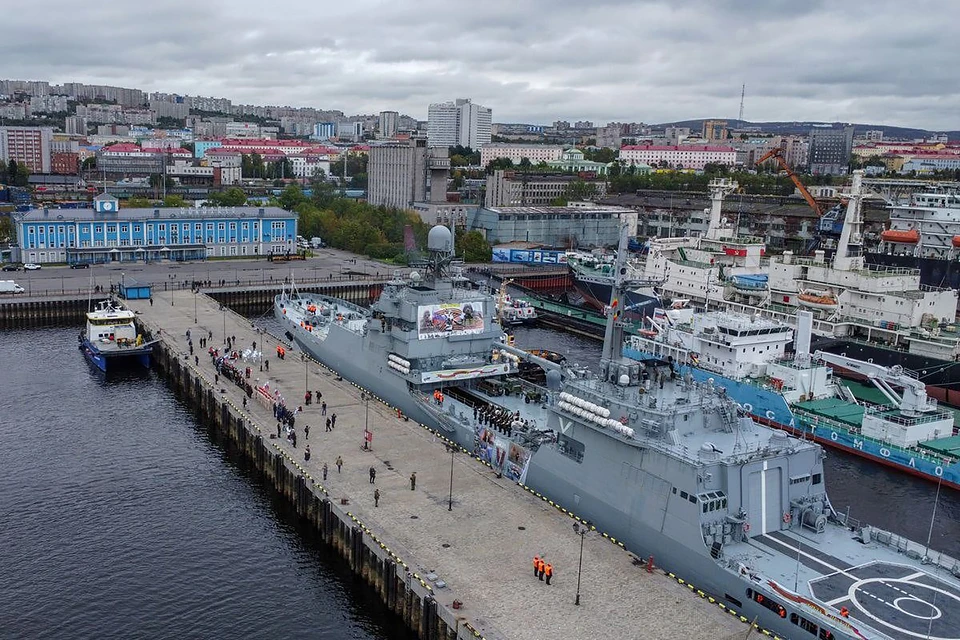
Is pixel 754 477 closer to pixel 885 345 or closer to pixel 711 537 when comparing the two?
pixel 711 537

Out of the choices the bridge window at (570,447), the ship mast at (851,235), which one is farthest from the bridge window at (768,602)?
the ship mast at (851,235)

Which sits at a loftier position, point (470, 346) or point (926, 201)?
point (926, 201)

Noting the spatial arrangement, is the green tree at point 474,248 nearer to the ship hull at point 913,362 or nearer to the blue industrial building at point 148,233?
the blue industrial building at point 148,233

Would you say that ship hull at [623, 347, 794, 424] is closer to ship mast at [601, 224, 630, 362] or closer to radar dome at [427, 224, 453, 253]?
radar dome at [427, 224, 453, 253]

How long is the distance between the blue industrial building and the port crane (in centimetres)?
6327

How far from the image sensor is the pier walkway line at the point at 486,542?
67.6 feet

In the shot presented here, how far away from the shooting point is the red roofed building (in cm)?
18538

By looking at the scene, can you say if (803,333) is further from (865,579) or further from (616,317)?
(865,579)

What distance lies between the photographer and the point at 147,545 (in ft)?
92.1

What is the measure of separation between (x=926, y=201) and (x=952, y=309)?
78.1ft

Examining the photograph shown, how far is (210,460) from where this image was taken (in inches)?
1420

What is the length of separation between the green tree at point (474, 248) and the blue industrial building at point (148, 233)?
18.5 metres

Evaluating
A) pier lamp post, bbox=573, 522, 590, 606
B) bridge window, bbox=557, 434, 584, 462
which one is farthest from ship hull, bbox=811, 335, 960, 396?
pier lamp post, bbox=573, 522, 590, 606

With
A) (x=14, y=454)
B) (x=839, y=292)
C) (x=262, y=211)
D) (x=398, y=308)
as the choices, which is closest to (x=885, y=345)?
(x=839, y=292)
